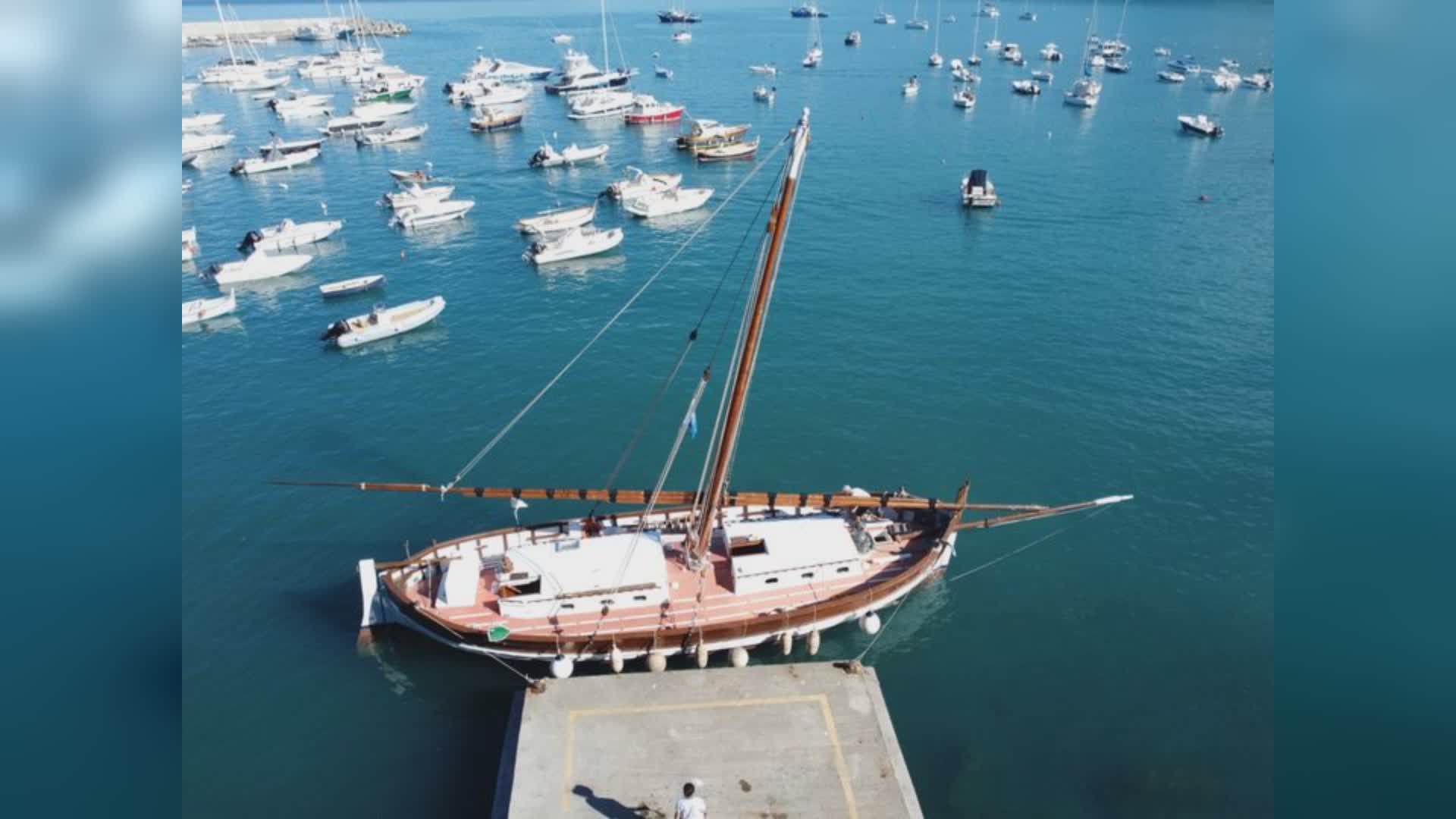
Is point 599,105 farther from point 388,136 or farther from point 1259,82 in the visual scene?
point 1259,82

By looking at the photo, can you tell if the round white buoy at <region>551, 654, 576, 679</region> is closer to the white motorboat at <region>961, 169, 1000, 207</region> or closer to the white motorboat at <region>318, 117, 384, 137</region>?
the white motorboat at <region>961, 169, 1000, 207</region>

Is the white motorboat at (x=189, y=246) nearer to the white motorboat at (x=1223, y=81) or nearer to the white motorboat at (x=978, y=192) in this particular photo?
the white motorboat at (x=978, y=192)

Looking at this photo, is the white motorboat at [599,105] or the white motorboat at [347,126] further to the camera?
the white motorboat at [599,105]

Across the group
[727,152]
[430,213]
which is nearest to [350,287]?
[430,213]

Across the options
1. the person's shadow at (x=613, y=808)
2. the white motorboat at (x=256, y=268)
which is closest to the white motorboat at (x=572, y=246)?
the white motorboat at (x=256, y=268)

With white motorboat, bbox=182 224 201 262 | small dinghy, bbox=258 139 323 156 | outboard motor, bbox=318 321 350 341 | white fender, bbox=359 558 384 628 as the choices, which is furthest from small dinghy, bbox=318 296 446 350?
small dinghy, bbox=258 139 323 156
